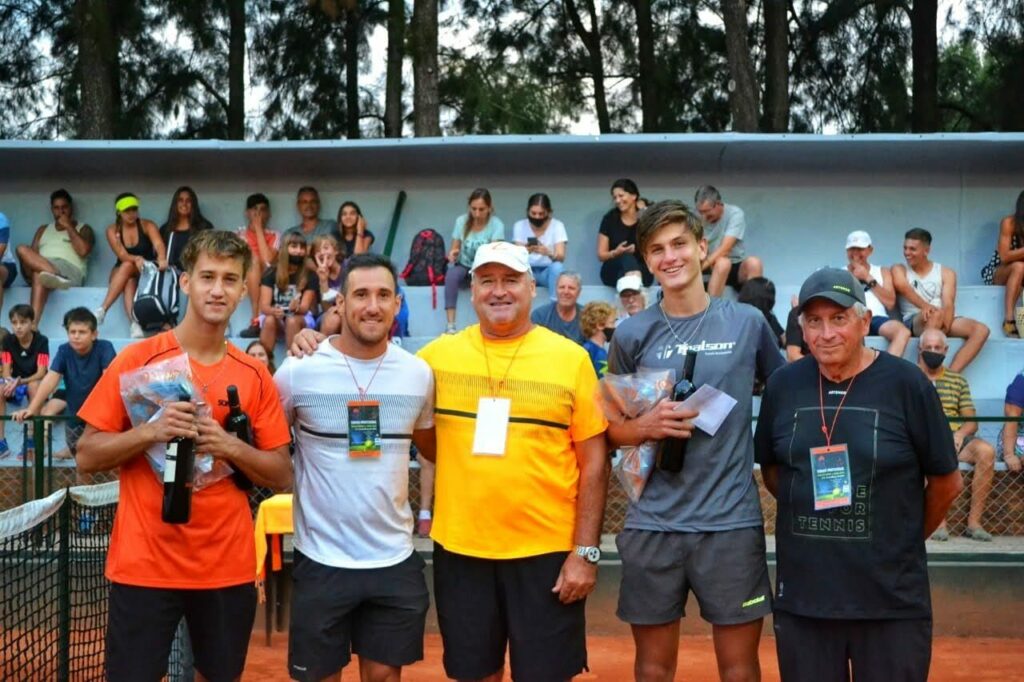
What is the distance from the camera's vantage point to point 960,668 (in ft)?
23.8

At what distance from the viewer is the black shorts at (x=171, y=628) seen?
401cm

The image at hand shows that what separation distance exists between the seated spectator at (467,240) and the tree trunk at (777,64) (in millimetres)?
7210

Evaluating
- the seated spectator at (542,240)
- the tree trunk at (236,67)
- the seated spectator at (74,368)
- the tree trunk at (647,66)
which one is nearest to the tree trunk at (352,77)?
the tree trunk at (236,67)

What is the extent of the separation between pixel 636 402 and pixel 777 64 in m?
14.0

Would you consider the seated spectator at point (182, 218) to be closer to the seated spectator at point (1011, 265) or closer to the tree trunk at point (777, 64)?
the seated spectator at point (1011, 265)

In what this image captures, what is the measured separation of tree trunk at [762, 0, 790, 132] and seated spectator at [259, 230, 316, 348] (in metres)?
8.65

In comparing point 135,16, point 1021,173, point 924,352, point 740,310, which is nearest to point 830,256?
point 1021,173

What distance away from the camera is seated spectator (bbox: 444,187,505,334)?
1115cm

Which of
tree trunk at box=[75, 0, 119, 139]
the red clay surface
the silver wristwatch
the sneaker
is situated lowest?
the red clay surface

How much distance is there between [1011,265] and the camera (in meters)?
11.0

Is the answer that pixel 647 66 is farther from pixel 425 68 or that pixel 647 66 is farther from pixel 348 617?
pixel 348 617

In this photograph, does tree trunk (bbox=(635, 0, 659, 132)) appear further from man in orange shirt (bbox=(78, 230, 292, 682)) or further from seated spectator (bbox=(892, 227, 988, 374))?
man in orange shirt (bbox=(78, 230, 292, 682))

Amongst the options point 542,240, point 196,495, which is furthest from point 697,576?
point 542,240

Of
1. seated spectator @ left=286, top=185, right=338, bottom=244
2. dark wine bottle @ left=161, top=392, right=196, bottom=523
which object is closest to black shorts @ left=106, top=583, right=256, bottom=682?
dark wine bottle @ left=161, top=392, right=196, bottom=523
